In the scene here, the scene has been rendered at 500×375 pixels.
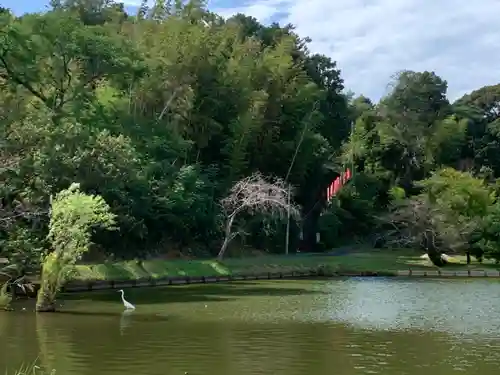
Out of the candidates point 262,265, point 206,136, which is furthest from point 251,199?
point 206,136

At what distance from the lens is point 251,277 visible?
122ft

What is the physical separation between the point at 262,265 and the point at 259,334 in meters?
21.3

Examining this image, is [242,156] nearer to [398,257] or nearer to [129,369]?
[398,257]

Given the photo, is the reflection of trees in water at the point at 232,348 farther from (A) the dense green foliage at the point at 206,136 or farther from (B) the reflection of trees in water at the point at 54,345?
(A) the dense green foliage at the point at 206,136

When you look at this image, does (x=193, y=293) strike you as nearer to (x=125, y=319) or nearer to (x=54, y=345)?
(x=125, y=319)

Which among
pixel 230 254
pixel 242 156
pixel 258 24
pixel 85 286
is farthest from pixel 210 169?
pixel 258 24

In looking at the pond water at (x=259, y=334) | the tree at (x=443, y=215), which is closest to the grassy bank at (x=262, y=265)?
the tree at (x=443, y=215)

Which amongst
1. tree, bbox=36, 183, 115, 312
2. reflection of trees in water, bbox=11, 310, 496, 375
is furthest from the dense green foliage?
reflection of trees in water, bbox=11, 310, 496, 375

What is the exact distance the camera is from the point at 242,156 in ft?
148

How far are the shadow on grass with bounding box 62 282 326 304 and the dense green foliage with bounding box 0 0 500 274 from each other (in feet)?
12.0

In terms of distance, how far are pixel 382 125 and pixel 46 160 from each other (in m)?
36.2

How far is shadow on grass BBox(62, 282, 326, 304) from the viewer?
2582 cm

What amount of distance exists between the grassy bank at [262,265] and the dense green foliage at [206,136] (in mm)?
1587

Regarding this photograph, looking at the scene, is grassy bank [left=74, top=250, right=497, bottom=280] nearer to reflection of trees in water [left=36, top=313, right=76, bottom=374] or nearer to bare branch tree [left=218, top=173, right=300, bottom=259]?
bare branch tree [left=218, top=173, right=300, bottom=259]
